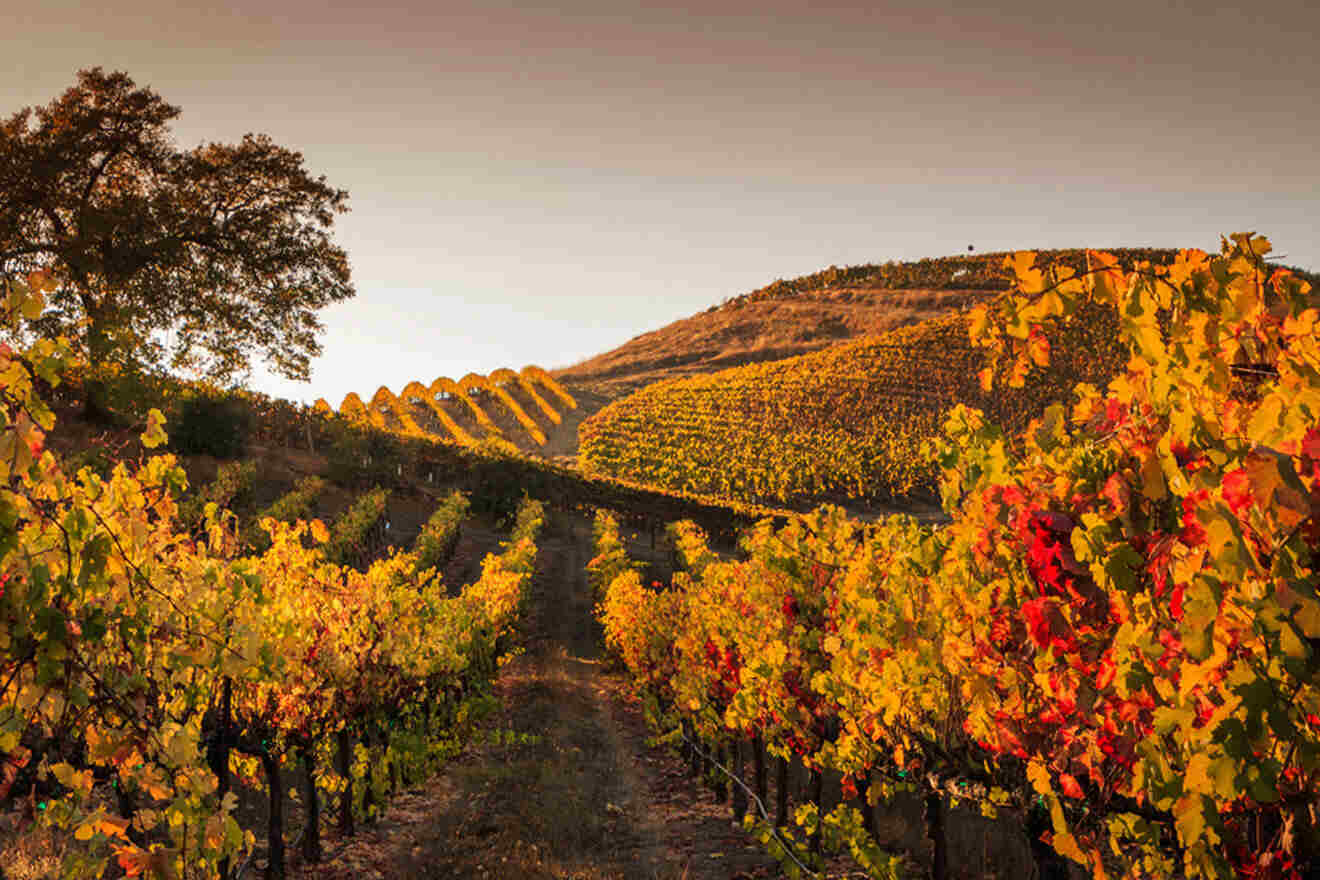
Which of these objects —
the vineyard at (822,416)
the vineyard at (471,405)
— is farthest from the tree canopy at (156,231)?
the vineyard at (471,405)

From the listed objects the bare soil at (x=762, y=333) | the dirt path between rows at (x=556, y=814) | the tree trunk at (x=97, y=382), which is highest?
the bare soil at (x=762, y=333)

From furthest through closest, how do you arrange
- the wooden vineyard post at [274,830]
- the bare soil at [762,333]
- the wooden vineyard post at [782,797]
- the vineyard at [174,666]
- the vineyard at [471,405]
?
the bare soil at [762,333] → the vineyard at [471,405] → the wooden vineyard post at [782,797] → the wooden vineyard post at [274,830] → the vineyard at [174,666]

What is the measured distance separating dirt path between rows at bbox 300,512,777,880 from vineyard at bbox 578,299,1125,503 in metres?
41.8

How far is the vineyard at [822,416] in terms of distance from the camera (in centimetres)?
6056

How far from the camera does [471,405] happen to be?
286ft

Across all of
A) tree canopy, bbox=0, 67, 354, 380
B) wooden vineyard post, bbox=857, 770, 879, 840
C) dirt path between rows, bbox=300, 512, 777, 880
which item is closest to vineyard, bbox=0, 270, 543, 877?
dirt path between rows, bbox=300, 512, 777, 880

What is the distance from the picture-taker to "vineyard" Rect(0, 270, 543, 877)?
2.38 metres

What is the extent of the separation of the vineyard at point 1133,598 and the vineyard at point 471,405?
2850 inches

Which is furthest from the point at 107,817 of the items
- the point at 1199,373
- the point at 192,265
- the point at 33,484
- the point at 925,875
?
the point at 192,265

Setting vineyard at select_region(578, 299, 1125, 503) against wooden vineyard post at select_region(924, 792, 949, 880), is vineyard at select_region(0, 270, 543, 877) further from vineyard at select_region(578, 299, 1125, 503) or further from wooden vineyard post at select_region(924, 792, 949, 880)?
vineyard at select_region(578, 299, 1125, 503)

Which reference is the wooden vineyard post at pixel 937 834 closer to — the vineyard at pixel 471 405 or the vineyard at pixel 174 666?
the vineyard at pixel 174 666

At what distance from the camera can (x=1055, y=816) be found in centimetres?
270

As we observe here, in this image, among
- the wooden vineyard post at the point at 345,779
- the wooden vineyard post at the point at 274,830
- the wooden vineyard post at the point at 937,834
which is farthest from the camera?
the wooden vineyard post at the point at 345,779

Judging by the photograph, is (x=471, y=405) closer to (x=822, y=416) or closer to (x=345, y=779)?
(x=822, y=416)
